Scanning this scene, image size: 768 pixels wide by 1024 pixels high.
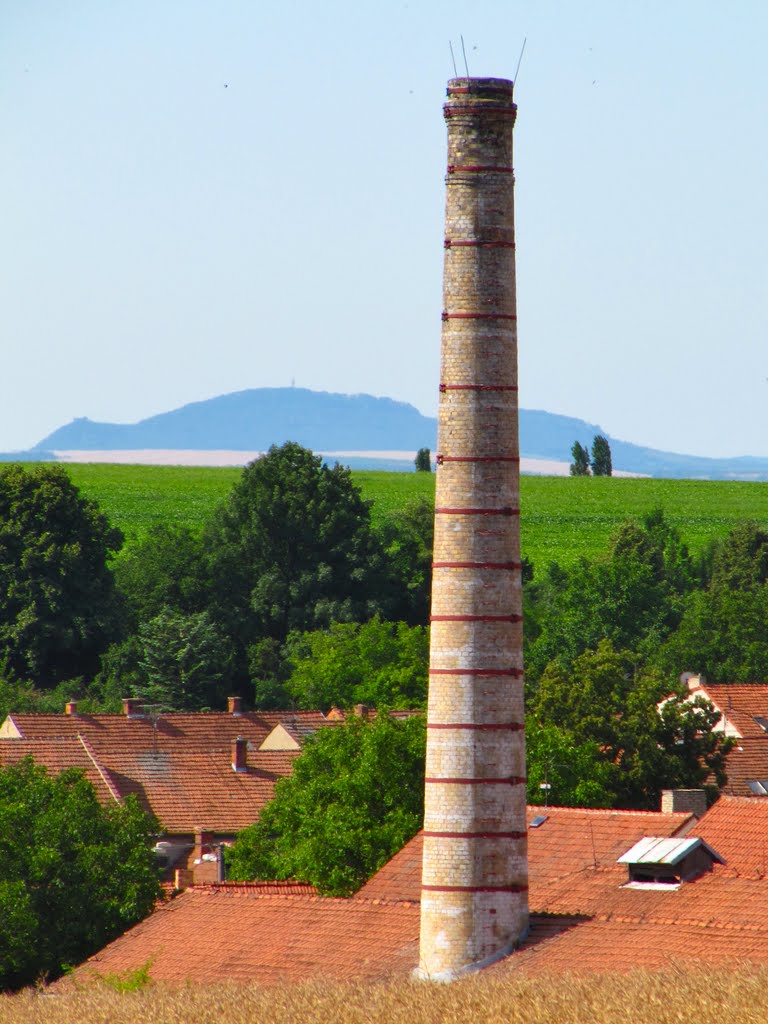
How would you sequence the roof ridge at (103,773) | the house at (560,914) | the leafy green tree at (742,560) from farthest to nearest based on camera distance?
the leafy green tree at (742,560) → the roof ridge at (103,773) → the house at (560,914)

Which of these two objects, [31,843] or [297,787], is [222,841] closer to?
[297,787]

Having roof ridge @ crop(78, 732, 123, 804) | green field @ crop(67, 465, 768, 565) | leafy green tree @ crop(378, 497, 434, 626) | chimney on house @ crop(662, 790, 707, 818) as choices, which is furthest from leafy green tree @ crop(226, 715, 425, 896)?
green field @ crop(67, 465, 768, 565)

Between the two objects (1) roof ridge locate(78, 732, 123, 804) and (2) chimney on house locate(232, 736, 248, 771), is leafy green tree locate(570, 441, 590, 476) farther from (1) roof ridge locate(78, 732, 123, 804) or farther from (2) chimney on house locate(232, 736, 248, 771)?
(1) roof ridge locate(78, 732, 123, 804)

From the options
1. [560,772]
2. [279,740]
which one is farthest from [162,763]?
[560,772]

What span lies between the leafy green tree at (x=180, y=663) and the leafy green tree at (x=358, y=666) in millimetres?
3264

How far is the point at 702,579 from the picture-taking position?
113 meters

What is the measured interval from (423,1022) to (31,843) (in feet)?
53.8

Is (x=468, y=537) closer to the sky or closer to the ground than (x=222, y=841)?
closer to the sky

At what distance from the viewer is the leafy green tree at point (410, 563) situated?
99562 mm

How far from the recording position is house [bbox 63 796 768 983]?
3322 centimetres

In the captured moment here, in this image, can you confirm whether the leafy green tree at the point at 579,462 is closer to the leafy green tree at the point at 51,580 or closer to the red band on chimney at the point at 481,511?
the leafy green tree at the point at 51,580

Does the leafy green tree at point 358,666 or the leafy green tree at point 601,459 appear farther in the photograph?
the leafy green tree at point 601,459

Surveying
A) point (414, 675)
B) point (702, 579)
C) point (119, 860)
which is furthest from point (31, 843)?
point (702, 579)

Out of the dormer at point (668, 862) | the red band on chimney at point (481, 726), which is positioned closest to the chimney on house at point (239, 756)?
the dormer at point (668, 862)
